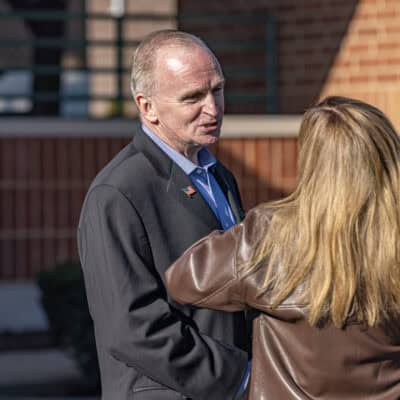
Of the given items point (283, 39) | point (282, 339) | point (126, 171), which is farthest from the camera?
point (283, 39)

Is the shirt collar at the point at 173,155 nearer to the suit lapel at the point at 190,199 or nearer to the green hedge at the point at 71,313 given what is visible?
the suit lapel at the point at 190,199

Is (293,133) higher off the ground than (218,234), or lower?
lower

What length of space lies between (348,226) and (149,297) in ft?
2.00

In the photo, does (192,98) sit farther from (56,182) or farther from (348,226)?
(56,182)

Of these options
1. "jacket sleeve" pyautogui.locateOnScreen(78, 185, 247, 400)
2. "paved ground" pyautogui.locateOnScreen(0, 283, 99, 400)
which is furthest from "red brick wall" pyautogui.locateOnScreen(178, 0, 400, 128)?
"jacket sleeve" pyautogui.locateOnScreen(78, 185, 247, 400)

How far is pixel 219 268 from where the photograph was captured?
280 centimetres

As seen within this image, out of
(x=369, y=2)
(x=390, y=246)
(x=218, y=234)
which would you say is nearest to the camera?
(x=390, y=246)

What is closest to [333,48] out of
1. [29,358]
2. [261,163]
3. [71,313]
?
[261,163]

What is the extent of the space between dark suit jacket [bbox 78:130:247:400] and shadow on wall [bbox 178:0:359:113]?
625cm

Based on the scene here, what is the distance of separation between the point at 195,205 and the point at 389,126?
0.67 metres

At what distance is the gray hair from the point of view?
322cm

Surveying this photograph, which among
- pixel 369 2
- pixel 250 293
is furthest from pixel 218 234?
pixel 369 2

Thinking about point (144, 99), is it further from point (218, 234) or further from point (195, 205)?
point (218, 234)

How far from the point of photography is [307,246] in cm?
268
